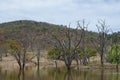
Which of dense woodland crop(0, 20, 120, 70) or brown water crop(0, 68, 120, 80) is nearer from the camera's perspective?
brown water crop(0, 68, 120, 80)

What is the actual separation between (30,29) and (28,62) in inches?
3873

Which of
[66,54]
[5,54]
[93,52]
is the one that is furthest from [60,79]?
[5,54]

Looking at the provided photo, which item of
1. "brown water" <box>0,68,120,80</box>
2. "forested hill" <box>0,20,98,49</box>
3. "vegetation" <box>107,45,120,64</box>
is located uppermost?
"forested hill" <box>0,20,98,49</box>

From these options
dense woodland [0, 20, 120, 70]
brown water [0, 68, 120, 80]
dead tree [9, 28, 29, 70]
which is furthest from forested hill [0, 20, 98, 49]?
brown water [0, 68, 120, 80]

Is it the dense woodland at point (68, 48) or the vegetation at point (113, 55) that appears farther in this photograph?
the vegetation at point (113, 55)

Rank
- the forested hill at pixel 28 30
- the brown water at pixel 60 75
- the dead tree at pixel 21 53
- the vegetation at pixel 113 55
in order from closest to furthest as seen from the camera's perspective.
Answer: the brown water at pixel 60 75, the dead tree at pixel 21 53, the vegetation at pixel 113 55, the forested hill at pixel 28 30

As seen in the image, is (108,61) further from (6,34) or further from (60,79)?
(6,34)

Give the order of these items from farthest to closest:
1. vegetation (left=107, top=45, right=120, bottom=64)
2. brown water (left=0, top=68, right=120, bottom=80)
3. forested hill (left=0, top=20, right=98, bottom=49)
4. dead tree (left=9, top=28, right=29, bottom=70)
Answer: forested hill (left=0, top=20, right=98, bottom=49), vegetation (left=107, top=45, right=120, bottom=64), dead tree (left=9, top=28, right=29, bottom=70), brown water (left=0, top=68, right=120, bottom=80)

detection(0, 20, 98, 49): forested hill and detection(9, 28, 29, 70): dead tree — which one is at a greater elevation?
detection(0, 20, 98, 49): forested hill

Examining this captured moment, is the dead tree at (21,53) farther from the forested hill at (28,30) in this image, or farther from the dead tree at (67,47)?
the forested hill at (28,30)

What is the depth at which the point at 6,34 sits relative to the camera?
15388 cm

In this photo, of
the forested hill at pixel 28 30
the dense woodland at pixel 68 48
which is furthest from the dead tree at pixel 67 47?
the forested hill at pixel 28 30

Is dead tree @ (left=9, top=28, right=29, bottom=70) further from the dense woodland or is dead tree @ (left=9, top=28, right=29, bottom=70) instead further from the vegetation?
the vegetation

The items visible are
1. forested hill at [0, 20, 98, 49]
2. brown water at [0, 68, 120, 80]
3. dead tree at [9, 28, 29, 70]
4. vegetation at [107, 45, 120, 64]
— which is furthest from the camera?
forested hill at [0, 20, 98, 49]
